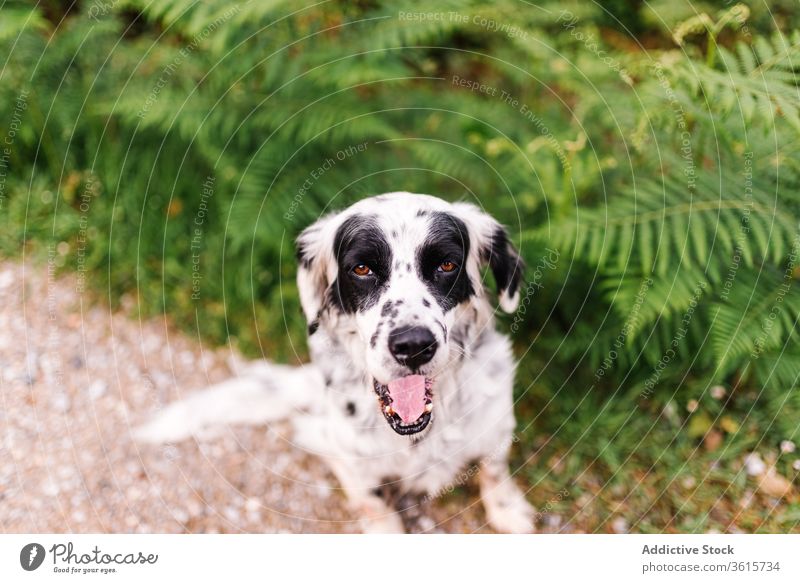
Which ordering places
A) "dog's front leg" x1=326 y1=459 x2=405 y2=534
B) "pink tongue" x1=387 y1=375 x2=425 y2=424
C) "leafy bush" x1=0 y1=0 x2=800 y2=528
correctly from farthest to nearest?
1. "dog's front leg" x1=326 y1=459 x2=405 y2=534
2. "leafy bush" x1=0 y1=0 x2=800 y2=528
3. "pink tongue" x1=387 y1=375 x2=425 y2=424

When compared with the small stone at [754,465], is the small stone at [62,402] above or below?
below

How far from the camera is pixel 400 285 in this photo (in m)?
2.49

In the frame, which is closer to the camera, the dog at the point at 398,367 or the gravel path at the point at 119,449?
the dog at the point at 398,367

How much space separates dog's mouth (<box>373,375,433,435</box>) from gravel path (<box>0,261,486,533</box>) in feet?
3.87

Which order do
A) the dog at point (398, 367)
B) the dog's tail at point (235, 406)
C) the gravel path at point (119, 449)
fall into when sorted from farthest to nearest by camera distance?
the dog's tail at point (235, 406)
the gravel path at point (119, 449)
the dog at point (398, 367)

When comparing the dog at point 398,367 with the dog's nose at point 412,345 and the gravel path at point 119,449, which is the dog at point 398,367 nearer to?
the dog's nose at point 412,345

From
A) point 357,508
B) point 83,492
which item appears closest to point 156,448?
point 83,492

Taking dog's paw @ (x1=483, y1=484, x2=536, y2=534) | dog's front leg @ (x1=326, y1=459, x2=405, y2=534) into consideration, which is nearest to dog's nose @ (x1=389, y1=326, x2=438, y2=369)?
dog's front leg @ (x1=326, y1=459, x2=405, y2=534)

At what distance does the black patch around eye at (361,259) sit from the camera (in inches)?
99.1

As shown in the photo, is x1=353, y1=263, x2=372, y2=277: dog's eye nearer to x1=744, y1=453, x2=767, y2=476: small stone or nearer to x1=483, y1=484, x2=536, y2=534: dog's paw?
x1=483, y1=484, x2=536, y2=534: dog's paw

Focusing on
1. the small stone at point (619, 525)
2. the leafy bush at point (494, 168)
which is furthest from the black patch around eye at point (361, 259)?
the small stone at point (619, 525)

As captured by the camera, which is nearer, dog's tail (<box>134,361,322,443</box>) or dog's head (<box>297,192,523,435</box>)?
dog's head (<box>297,192,523,435</box>)

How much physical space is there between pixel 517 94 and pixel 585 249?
1.63 meters

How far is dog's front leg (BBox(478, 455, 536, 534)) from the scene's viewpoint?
3.49 meters
